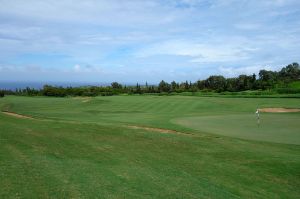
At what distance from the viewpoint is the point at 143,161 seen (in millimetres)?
13094

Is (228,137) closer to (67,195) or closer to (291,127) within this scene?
(291,127)

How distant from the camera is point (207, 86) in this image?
120 m

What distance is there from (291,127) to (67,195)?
19614mm

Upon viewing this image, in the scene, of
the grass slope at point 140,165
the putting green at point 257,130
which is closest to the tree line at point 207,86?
the putting green at point 257,130

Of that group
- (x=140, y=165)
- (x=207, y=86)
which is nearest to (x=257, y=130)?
(x=140, y=165)

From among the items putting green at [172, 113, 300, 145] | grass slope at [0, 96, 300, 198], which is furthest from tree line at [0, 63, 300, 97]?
grass slope at [0, 96, 300, 198]

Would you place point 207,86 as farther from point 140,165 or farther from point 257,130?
point 140,165

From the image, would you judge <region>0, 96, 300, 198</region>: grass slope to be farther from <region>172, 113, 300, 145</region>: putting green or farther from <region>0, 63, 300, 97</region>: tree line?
<region>0, 63, 300, 97</region>: tree line

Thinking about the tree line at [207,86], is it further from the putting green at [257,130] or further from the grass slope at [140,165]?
the grass slope at [140,165]

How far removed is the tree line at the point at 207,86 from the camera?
100m

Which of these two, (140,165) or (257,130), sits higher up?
(140,165)

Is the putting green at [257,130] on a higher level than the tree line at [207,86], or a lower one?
lower

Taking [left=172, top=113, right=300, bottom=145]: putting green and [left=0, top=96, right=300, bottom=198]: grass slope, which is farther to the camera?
[left=172, top=113, right=300, bottom=145]: putting green

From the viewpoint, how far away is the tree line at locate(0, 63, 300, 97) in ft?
328
